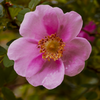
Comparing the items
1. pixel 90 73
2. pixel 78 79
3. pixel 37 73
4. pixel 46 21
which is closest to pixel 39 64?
pixel 37 73

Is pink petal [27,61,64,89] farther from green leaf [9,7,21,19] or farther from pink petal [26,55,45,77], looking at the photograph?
green leaf [9,7,21,19]

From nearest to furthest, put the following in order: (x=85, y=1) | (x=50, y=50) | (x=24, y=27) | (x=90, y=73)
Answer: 1. (x=24, y=27)
2. (x=50, y=50)
3. (x=90, y=73)
4. (x=85, y=1)

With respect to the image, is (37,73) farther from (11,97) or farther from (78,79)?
(78,79)

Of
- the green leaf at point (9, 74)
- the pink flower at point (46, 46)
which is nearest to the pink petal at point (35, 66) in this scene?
the pink flower at point (46, 46)

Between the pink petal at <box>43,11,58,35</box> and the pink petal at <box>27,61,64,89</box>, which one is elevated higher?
the pink petal at <box>43,11,58,35</box>

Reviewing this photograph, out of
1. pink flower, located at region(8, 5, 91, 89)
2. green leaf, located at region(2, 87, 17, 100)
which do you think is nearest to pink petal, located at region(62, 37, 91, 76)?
pink flower, located at region(8, 5, 91, 89)

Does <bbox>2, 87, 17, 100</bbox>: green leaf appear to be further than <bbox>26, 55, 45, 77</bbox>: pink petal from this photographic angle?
Yes

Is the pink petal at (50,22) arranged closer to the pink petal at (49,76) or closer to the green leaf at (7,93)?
the pink petal at (49,76)
